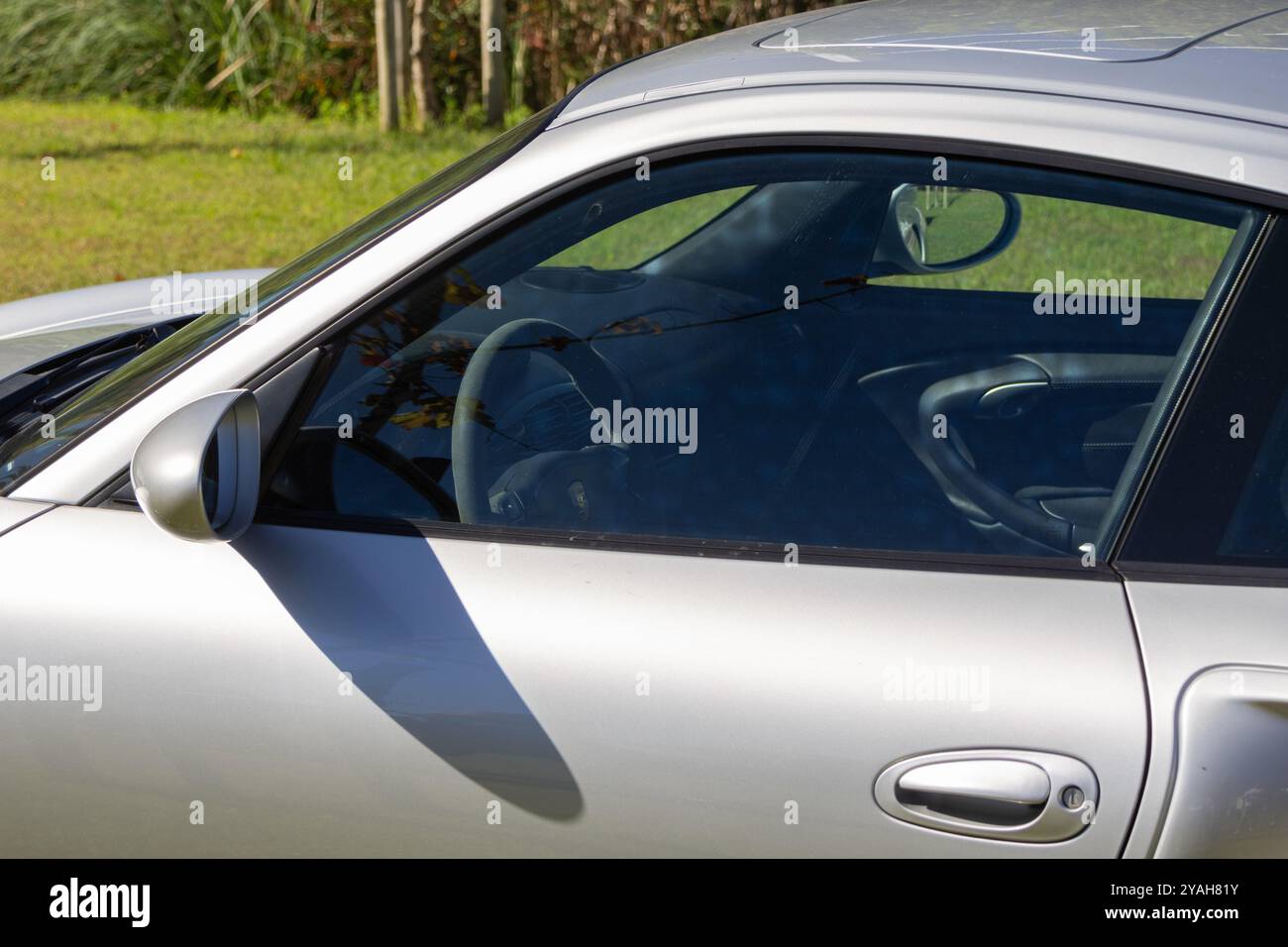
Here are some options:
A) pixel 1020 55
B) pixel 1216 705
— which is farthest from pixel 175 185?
pixel 1216 705

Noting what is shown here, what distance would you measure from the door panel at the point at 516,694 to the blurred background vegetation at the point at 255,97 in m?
6.48

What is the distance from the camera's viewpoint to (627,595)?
1807mm

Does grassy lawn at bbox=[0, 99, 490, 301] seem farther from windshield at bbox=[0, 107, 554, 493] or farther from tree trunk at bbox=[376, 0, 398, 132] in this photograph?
windshield at bbox=[0, 107, 554, 493]

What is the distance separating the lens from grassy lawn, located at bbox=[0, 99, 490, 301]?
768cm

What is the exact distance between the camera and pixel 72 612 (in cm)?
191

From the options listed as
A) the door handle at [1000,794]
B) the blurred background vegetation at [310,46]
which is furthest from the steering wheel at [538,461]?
the blurred background vegetation at [310,46]

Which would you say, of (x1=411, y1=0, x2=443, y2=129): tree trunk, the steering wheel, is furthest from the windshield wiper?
(x1=411, y1=0, x2=443, y2=129): tree trunk

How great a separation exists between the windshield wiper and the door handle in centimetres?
170

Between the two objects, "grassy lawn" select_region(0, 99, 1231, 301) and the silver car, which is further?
"grassy lawn" select_region(0, 99, 1231, 301)

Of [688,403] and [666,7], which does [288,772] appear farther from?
[666,7]

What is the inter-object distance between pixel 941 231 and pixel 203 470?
149cm

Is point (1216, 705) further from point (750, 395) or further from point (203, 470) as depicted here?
point (203, 470)

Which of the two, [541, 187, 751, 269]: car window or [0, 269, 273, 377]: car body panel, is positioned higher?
[541, 187, 751, 269]: car window

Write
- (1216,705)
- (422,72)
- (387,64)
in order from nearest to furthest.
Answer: (1216,705) → (387,64) → (422,72)
